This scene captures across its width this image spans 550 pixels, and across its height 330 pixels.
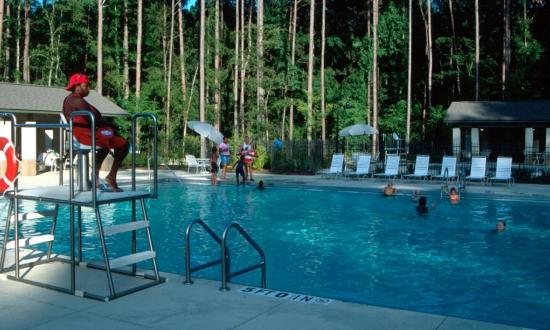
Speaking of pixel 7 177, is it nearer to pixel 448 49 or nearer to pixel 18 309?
pixel 18 309

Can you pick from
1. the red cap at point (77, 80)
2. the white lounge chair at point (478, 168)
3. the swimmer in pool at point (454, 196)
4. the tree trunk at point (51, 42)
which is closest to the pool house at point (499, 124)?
the white lounge chair at point (478, 168)

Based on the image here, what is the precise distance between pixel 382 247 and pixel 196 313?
646cm

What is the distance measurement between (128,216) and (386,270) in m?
8.04

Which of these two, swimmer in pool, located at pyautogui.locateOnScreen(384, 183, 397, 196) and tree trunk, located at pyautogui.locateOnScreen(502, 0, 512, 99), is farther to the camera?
tree trunk, located at pyautogui.locateOnScreen(502, 0, 512, 99)

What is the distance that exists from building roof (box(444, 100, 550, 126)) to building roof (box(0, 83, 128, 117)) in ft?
68.8

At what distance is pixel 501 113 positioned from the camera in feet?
117

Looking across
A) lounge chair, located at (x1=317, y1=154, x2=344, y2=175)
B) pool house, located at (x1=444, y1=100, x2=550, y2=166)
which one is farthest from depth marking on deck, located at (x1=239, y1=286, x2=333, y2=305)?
pool house, located at (x1=444, y1=100, x2=550, y2=166)

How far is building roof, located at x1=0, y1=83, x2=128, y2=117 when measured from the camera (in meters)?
27.0

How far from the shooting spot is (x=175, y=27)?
5222cm

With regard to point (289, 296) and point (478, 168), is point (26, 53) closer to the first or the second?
point (478, 168)

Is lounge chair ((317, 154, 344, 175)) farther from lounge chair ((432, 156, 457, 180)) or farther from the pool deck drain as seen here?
the pool deck drain

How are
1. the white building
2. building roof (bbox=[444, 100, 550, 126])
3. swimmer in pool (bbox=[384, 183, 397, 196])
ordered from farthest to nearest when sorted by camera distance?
building roof (bbox=[444, 100, 550, 126]) → the white building → swimmer in pool (bbox=[384, 183, 397, 196])

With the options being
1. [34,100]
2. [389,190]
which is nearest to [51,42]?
[34,100]

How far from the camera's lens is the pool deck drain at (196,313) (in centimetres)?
487
